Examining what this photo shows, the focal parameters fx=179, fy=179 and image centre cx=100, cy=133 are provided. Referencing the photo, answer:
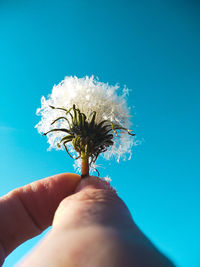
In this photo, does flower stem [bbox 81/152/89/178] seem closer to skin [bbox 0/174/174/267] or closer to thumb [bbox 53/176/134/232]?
skin [bbox 0/174/174/267]

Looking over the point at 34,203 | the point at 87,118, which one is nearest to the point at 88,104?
the point at 87,118

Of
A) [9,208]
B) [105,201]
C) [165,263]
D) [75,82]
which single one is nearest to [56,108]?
[75,82]

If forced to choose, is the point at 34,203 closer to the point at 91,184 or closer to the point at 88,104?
the point at 91,184

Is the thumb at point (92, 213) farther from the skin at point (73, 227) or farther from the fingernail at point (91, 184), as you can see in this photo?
the fingernail at point (91, 184)

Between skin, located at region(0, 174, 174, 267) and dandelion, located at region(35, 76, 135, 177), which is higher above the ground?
dandelion, located at region(35, 76, 135, 177)

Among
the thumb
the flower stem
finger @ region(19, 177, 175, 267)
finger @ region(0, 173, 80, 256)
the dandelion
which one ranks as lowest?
finger @ region(19, 177, 175, 267)

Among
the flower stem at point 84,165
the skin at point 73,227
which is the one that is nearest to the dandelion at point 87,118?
the flower stem at point 84,165

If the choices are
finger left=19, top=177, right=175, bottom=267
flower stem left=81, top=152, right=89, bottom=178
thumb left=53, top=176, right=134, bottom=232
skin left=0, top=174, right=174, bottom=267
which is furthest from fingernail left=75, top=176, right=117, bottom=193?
finger left=19, top=177, right=175, bottom=267
